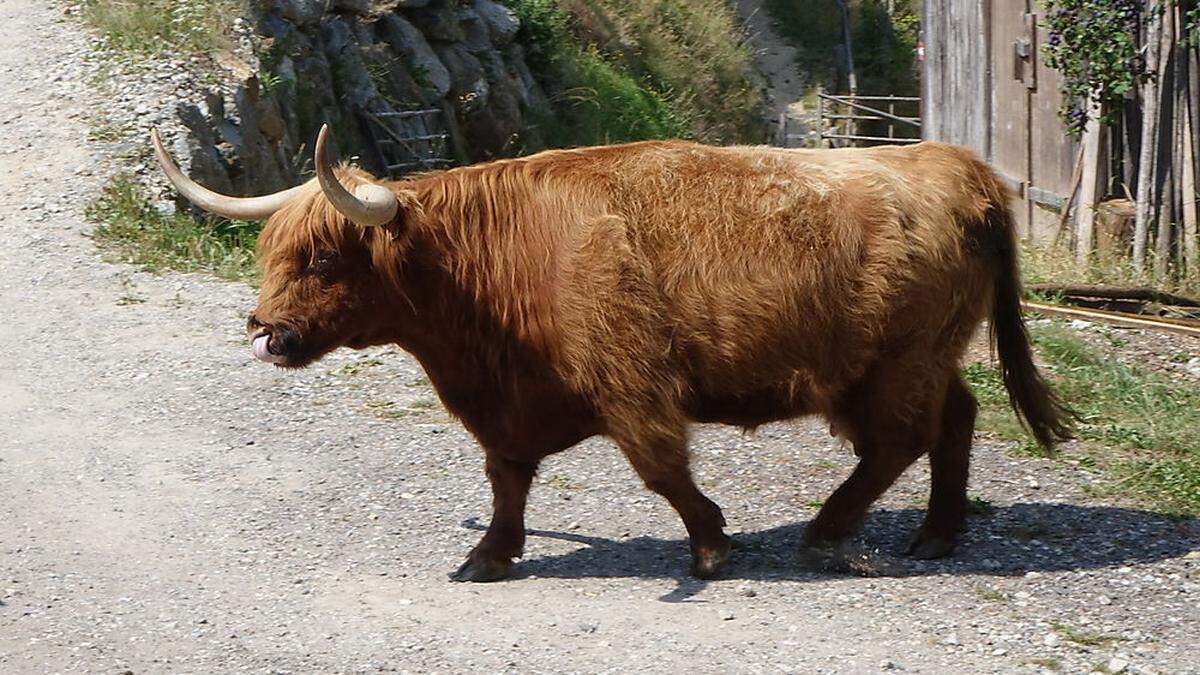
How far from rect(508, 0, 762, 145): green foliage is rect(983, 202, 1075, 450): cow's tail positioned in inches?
733

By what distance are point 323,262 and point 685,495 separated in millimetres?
1837

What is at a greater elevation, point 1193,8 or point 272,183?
point 1193,8

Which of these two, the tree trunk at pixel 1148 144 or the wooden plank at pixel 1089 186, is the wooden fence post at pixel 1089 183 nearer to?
the wooden plank at pixel 1089 186

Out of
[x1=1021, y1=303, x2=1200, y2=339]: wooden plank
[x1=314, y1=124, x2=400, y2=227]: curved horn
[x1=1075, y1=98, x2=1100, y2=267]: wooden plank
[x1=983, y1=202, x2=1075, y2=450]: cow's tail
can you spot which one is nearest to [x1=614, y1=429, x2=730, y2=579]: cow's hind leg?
[x1=314, y1=124, x2=400, y2=227]: curved horn

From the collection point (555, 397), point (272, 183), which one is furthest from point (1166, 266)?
point (272, 183)

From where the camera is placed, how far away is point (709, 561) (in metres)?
6.38

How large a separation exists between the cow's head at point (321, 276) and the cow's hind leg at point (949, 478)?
103 inches

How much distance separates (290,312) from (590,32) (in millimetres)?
23223

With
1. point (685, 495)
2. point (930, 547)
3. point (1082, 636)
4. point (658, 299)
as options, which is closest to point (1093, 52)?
point (930, 547)

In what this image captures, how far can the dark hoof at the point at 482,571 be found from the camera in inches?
254

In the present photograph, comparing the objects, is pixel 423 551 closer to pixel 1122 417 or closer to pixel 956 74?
pixel 1122 417

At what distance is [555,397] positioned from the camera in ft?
21.0

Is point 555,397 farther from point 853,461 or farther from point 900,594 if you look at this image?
point 853,461

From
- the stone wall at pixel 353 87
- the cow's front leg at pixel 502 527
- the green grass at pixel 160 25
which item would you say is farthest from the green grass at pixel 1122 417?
the green grass at pixel 160 25
